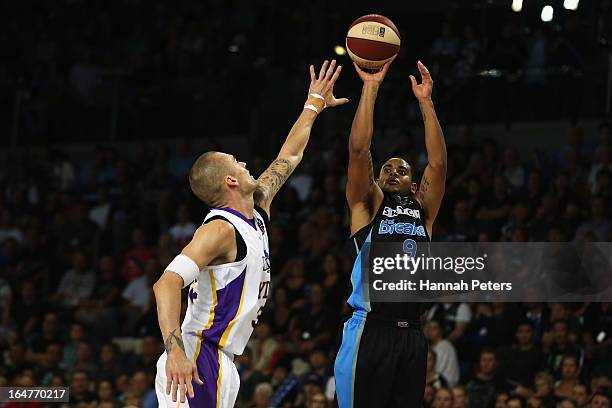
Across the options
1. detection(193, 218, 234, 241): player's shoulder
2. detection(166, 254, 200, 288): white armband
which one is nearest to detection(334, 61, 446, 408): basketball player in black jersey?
detection(193, 218, 234, 241): player's shoulder

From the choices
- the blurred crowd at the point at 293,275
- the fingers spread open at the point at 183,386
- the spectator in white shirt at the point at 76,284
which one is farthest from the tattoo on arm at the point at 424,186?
the spectator in white shirt at the point at 76,284

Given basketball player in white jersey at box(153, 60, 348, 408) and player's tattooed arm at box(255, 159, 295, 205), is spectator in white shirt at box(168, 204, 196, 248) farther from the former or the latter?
basketball player in white jersey at box(153, 60, 348, 408)

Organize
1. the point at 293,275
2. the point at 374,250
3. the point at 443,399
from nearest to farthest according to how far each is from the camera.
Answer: the point at 374,250
the point at 443,399
the point at 293,275

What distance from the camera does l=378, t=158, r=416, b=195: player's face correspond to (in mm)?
7465

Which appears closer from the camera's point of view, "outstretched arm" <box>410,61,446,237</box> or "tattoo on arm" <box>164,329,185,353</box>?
"tattoo on arm" <box>164,329,185,353</box>

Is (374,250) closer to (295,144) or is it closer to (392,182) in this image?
(392,182)

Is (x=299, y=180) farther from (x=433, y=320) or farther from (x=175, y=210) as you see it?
(x=433, y=320)

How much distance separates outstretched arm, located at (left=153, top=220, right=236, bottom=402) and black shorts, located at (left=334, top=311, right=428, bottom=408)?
1.55m

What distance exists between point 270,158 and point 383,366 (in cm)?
847

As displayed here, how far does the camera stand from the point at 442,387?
10234 mm

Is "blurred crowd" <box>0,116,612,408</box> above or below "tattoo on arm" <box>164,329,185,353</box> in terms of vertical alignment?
above

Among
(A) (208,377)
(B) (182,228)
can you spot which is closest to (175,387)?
(A) (208,377)

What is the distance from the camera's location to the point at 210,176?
613 cm

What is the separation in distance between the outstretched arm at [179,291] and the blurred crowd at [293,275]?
4057 millimetres
